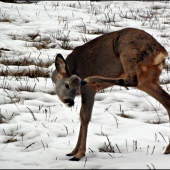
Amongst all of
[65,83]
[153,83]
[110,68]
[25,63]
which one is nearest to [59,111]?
[110,68]

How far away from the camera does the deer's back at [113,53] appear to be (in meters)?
4.67

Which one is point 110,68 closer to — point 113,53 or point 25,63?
point 113,53

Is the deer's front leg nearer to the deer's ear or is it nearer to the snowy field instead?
the snowy field

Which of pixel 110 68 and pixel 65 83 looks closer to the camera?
pixel 65 83

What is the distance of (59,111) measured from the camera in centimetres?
647

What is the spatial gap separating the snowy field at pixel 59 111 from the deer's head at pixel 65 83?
675 millimetres

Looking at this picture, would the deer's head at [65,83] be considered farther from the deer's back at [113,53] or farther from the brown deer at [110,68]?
the deer's back at [113,53]

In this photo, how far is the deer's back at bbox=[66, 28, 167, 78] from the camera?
4.67 m

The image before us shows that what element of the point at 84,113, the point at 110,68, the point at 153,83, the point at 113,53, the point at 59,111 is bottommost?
the point at 59,111

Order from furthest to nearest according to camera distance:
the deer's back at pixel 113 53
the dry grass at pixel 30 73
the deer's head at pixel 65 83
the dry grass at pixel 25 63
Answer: the dry grass at pixel 25 63
the dry grass at pixel 30 73
the deer's back at pixel 113 53
the deer's head at pixel 65 83

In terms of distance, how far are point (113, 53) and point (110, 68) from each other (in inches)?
7.3

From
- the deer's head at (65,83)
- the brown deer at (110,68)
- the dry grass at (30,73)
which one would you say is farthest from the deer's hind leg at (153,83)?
the dry grass at (30,73)

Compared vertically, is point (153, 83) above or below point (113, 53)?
below

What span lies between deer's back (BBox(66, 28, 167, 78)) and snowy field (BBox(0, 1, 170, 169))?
861 mm
